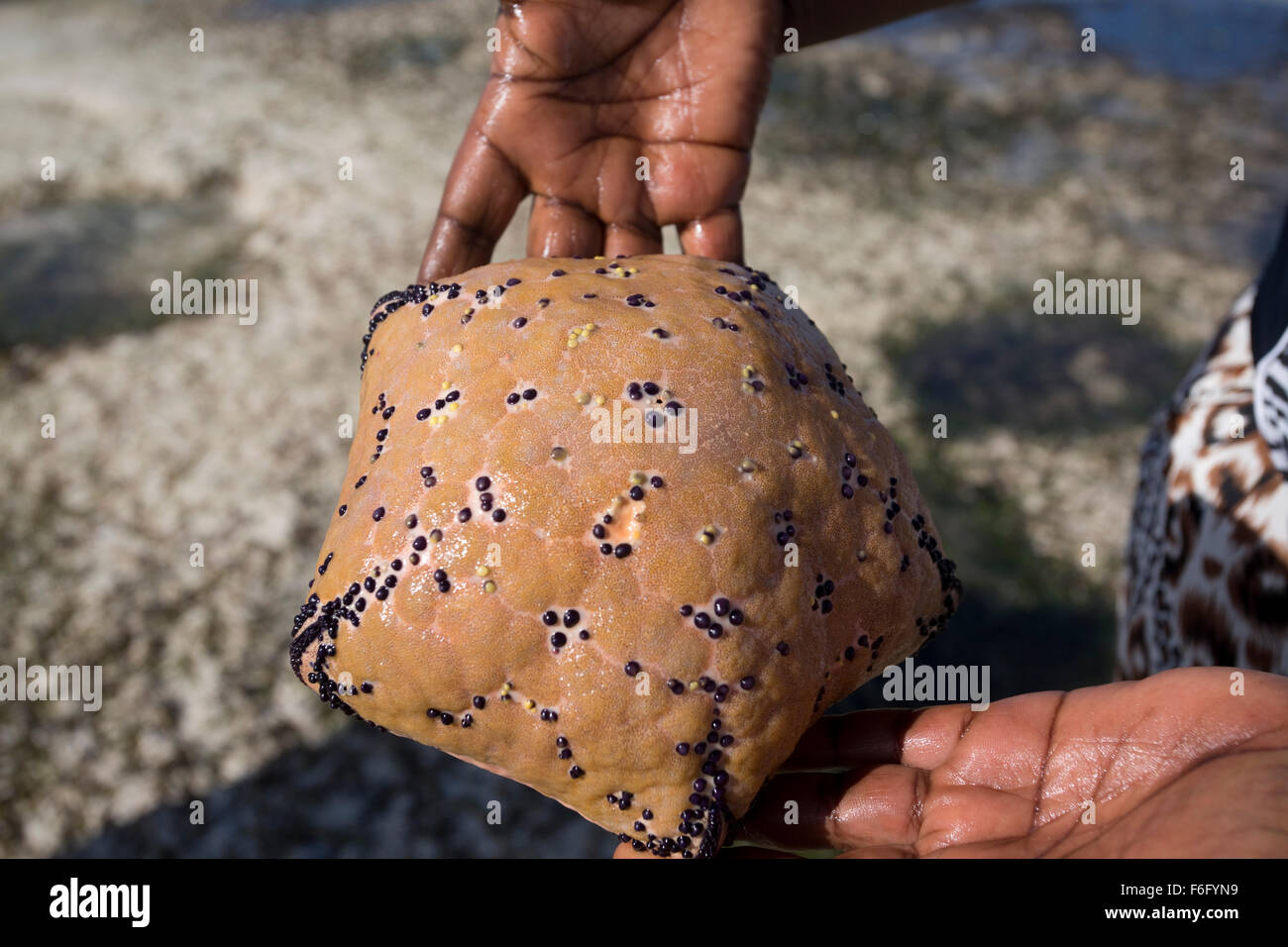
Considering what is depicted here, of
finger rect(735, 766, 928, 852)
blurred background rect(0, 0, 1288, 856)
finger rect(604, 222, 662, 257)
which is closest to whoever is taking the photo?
finger rect(735, 766, 928, 852)

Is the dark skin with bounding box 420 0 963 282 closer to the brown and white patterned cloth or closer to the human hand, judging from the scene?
the brown and white patterned cloth

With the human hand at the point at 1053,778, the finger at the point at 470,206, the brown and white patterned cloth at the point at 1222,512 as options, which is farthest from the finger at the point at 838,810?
the finger at the point at 470,206

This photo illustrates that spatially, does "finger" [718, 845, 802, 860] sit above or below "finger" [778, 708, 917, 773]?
below

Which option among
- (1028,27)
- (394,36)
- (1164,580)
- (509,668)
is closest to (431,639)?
(509,668)

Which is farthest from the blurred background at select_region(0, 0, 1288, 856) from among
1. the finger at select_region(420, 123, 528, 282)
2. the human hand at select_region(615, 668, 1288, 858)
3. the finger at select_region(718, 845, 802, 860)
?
the finger at select_region(420, 123, 528, 282)

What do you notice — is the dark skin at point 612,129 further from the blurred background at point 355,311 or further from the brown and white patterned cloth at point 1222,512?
the blurred background at point 355,311

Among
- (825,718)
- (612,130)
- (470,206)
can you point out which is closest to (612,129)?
(612,130)

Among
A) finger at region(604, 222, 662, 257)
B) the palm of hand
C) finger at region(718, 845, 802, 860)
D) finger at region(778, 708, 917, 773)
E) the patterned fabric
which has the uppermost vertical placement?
the palm of hand
